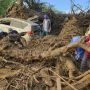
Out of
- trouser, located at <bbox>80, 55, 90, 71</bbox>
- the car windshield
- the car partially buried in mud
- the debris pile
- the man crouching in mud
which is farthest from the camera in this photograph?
the car windshield

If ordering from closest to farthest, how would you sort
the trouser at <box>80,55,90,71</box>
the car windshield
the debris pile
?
the debris pile
the trouser at <box>80,55,90,71</box>
the car windshield

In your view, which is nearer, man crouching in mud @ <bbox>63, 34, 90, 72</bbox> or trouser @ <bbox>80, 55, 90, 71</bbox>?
man crouching in mud @ <bbox>63, 34, 90, 72</bbox>

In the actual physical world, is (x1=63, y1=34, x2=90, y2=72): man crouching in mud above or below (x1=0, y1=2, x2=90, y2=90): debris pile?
above

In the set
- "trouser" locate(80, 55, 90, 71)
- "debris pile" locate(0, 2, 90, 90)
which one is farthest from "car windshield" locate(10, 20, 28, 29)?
"trouser" locate(80, 55, 90, 71)

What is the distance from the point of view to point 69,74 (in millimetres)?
8055

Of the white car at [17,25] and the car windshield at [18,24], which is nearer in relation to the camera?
the white car at [17,25]

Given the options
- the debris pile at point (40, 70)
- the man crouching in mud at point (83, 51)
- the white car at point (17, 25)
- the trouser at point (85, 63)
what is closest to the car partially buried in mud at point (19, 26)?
the white car at point (17, 25)

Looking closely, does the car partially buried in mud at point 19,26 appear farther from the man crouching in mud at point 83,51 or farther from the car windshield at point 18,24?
the man crouching in mud at point 83,51

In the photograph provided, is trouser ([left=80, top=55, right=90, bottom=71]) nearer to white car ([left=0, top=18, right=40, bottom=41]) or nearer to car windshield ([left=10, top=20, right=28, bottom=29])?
white car ([left=0, top=18, right=40, bottom=41])

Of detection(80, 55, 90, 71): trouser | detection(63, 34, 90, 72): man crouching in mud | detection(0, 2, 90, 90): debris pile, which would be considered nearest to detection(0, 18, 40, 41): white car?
detection(0, 2, 90, 90): debris pile

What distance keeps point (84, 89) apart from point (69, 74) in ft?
1.45

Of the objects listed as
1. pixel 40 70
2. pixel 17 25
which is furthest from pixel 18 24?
pixel 40 70

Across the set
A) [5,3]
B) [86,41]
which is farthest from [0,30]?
[5,3]

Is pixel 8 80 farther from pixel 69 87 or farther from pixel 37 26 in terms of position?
pixel 37 26
